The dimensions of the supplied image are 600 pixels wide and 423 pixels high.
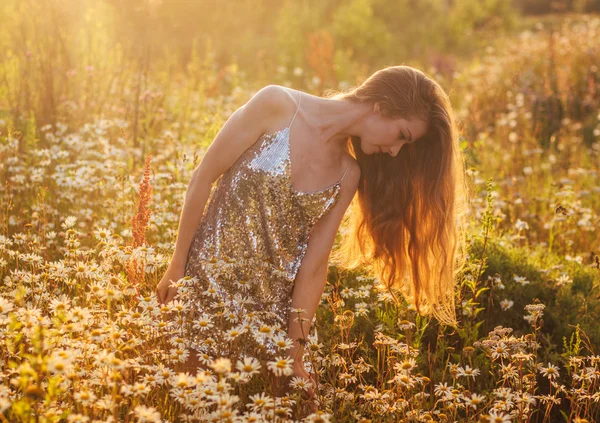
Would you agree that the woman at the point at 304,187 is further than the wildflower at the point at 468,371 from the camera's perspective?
Yes

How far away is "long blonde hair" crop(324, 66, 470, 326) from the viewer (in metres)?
2.85

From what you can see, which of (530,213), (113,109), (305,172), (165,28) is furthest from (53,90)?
(165,28)

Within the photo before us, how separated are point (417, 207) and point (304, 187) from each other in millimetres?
623

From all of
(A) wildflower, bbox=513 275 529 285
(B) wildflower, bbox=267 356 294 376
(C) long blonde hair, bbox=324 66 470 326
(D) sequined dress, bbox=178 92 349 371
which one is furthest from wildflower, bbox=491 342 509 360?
(A) wildflower, bbox=513 275 529 285

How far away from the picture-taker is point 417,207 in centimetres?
312

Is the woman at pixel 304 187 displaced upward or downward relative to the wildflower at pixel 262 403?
upward

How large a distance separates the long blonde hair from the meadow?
0.14 meters

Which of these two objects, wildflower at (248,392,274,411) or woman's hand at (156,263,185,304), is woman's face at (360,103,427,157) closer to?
woman's hand at (156,263,185,304)

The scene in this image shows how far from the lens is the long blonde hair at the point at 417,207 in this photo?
2.85m

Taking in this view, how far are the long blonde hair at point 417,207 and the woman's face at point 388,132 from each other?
5 centimetres

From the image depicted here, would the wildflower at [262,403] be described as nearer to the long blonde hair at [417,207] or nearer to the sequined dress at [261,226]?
the sequined dress at [261,226]

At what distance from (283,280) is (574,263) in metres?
2.22

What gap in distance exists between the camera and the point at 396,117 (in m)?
2.75

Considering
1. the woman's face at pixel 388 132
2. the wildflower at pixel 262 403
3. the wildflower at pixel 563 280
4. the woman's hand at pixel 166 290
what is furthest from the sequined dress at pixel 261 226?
the wildflower at pixel 563 280
